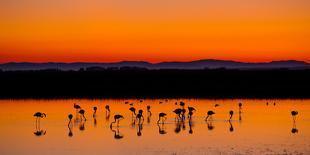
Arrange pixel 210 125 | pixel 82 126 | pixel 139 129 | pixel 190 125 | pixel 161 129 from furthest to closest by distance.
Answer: pixel 82 126 → pixel 190 125 → pixel 210 125 → pixel 161 129 → pixel 139 129

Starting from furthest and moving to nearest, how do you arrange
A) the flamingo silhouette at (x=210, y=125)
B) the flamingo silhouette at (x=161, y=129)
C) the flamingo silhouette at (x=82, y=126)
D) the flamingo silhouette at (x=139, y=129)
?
the flamingo silhouette at (x=82, y=126) < the flamingo silhouette at (x=210, y=125) < the flamingo silhouette at (x=161, y=129) < the flamingo silhouette at (x=139, y=129)

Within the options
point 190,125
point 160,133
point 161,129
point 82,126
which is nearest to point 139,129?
point 161,129

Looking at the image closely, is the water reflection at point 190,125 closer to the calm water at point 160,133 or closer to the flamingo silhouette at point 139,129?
the calm water at point 160,133

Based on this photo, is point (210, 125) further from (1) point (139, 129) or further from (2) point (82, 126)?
(2) point (82, 126)

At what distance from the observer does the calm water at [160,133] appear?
19.4 m

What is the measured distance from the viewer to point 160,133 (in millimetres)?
23922

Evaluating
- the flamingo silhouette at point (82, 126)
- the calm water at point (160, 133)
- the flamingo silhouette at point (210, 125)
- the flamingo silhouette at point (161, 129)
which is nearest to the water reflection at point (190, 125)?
the calm water at point (160, 133)

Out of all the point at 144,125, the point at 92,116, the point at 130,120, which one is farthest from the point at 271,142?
the point at 92,116

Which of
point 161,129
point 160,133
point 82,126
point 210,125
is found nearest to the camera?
point 160,133

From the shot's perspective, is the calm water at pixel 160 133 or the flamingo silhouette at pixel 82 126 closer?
the calm water at pixel 160 133

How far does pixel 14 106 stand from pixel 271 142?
64.8ft

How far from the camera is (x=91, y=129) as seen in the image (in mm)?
25438

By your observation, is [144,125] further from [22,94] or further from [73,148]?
[22,94]

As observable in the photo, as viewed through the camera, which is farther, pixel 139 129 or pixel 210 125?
pixel 210 125
